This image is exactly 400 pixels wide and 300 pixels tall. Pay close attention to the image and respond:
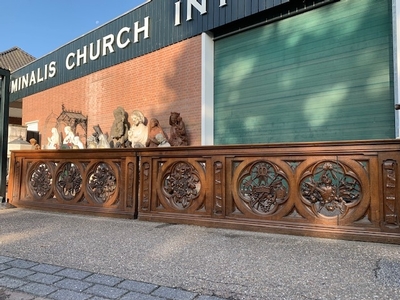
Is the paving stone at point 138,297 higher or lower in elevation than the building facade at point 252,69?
lower

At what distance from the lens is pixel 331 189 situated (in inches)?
141

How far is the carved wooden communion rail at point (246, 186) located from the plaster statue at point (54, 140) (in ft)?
25.6

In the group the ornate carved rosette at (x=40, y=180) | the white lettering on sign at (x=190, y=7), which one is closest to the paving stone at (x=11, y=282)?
the ornate carved rosette at (x=40, y=180)

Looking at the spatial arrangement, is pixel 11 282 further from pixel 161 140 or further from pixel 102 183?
pixel 161 140

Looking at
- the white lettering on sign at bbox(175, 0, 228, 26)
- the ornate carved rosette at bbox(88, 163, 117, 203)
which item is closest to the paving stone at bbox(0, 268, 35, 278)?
the ornate carved rosette at bbox(88, 163, 117, 203)

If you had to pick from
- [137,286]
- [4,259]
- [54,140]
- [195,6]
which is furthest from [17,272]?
[54,140]

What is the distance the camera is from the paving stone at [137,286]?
224cm

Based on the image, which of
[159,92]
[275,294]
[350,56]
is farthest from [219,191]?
[159,92]

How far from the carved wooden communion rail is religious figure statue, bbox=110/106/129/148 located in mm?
4192

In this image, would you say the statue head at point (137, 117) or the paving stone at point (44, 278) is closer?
the paving stone at point (44, 278)

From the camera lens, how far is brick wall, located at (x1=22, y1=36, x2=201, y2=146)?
8773 mm

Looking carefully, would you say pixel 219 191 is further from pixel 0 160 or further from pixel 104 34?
pixel 104 34

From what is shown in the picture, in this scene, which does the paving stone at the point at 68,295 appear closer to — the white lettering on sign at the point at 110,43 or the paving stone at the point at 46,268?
the paving stone at the point at 46,268

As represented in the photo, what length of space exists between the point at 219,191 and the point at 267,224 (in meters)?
0.78
